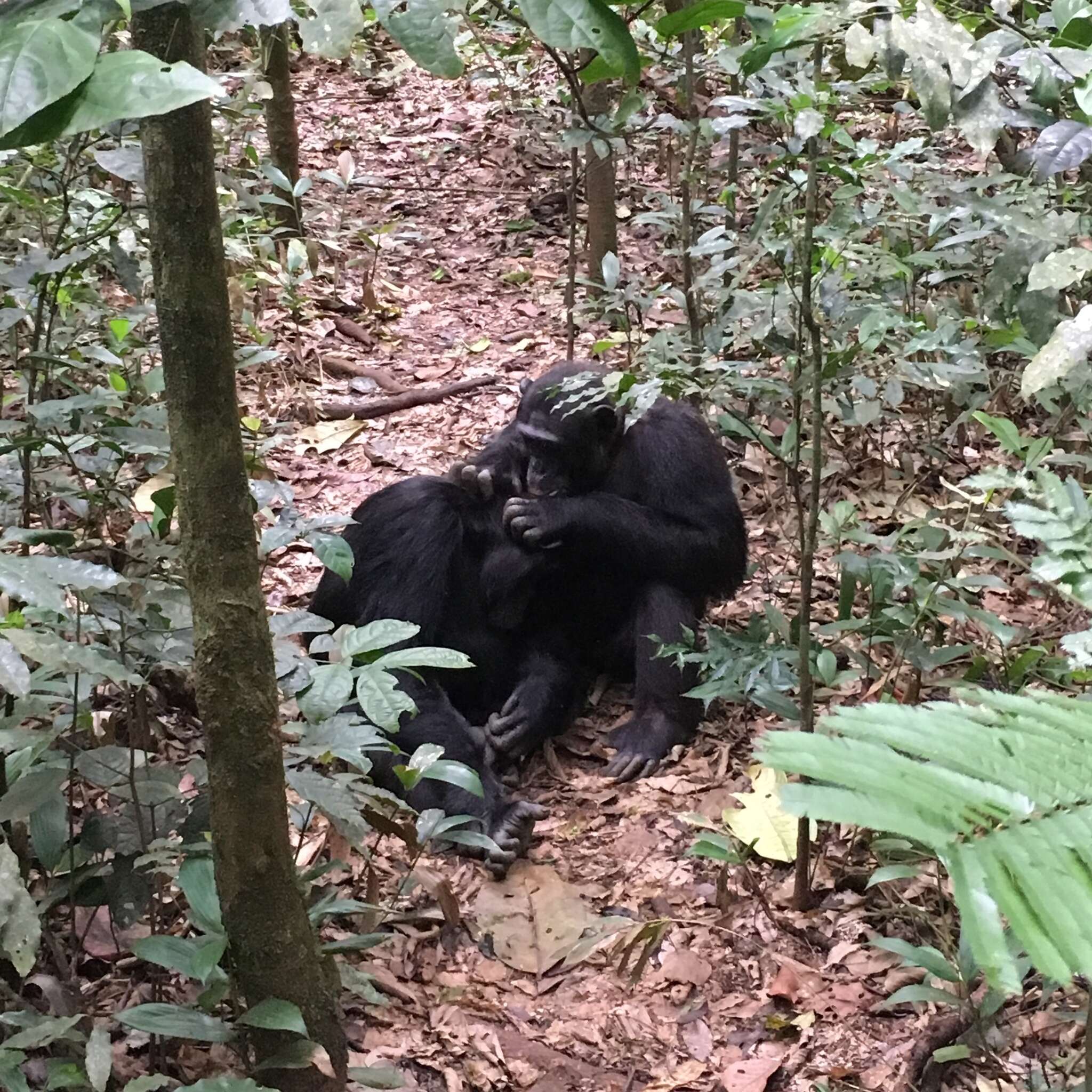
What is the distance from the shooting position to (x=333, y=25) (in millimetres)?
1208

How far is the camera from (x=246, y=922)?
186 cm

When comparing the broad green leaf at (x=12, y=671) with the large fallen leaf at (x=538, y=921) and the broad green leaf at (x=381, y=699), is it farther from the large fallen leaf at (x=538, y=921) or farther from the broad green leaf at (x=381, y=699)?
the large fallen leaf at (x=538, y=921)

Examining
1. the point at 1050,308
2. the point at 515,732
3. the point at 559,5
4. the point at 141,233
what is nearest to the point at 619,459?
the point at 515,732

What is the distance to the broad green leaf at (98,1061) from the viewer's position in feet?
5.90

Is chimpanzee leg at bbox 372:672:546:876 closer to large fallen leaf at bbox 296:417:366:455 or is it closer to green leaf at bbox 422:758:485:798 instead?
green leaf at bbox 422:758:485:798

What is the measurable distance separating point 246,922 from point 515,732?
7.65 feet

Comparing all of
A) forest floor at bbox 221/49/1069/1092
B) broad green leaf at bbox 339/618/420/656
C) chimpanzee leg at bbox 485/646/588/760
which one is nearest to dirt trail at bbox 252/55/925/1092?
forest floor at bbox 221/49/1069/1092

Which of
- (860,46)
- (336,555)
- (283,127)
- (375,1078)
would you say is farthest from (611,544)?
(283,127)

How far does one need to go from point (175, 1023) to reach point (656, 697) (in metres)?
2.57

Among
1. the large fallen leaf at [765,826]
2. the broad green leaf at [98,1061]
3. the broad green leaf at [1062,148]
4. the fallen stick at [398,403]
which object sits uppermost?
the broad green leaf at [1062,148]

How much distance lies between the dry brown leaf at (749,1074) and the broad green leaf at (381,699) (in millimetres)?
1192

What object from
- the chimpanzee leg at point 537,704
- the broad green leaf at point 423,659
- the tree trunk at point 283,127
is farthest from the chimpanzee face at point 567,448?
the tree trunk at point 283,127

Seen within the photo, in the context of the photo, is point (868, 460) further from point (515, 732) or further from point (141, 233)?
point (141, 233)

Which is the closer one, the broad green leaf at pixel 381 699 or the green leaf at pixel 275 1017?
the green leaf at pixel 275 1017
